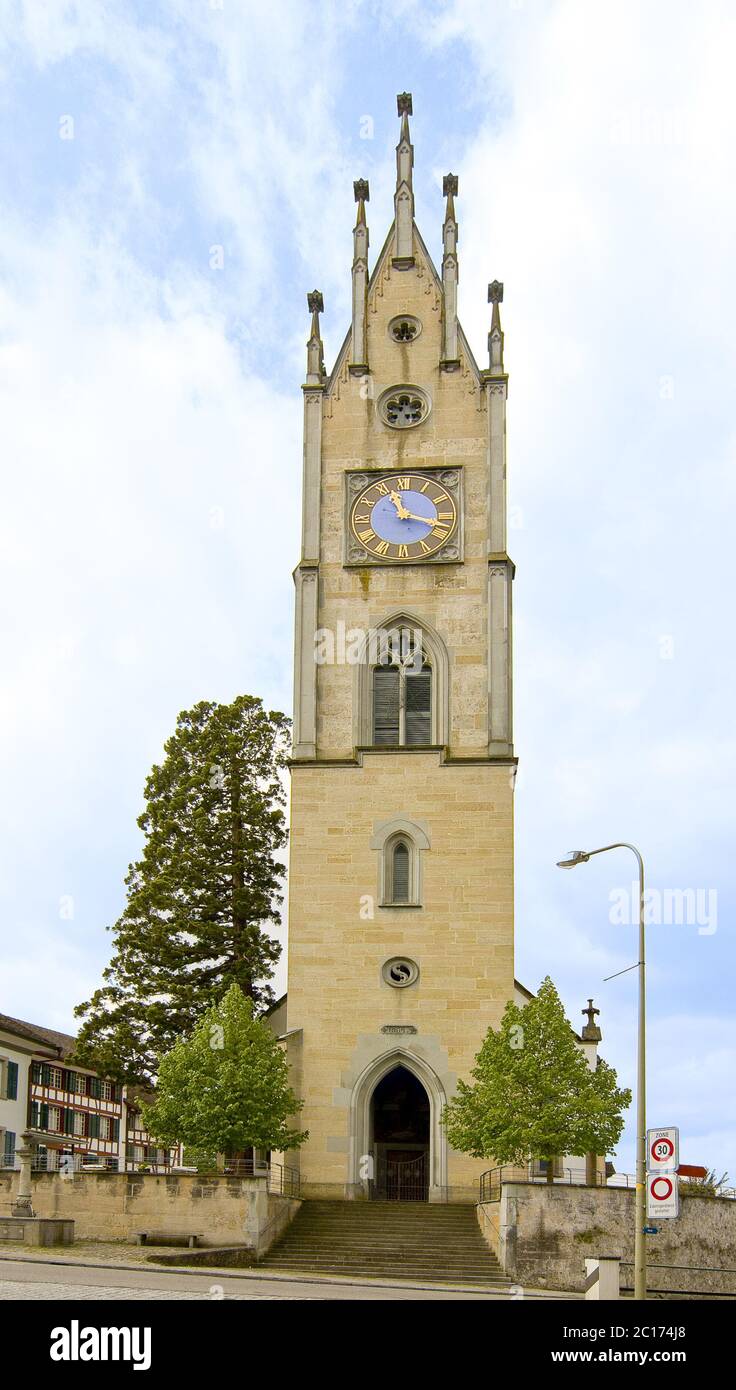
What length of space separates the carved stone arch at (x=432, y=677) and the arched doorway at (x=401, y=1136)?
32.0ft

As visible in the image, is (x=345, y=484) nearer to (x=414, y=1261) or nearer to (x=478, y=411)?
(x=478, y=411)

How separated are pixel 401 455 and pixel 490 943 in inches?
615

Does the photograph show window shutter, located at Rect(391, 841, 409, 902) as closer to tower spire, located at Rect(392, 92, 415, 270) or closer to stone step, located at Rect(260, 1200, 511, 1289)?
stone step, located at Rect(260, 1200, 511, 1289)

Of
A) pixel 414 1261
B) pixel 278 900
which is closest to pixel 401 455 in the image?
pixel 278 900

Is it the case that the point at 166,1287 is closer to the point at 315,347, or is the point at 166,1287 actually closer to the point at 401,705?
the point at 401,705

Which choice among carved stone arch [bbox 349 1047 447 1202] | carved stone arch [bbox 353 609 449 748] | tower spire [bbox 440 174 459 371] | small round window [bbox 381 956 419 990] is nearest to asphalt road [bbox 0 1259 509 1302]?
carved stone arch [bbox 349 1047 447 1202]

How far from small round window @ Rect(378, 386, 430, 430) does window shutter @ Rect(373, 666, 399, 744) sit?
8313 millimetres

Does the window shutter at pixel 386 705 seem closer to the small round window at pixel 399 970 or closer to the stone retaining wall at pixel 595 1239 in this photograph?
the small round window at pixel 399 970

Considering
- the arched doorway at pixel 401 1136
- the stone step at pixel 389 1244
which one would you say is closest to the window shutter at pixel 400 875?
the arched doorway at pixel 401 1136

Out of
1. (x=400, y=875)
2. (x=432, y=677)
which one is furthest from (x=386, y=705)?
(x=400, y=875)

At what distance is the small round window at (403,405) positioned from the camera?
2031 inches

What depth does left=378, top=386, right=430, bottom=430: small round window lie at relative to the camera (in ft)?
169
